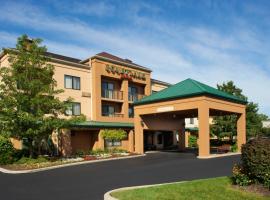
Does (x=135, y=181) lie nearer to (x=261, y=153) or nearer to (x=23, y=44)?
(x=261, y=153)

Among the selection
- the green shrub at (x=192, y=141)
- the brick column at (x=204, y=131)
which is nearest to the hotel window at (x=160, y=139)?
the green shrub at (x=192, y=141)

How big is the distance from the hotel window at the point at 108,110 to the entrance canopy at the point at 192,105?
654cm

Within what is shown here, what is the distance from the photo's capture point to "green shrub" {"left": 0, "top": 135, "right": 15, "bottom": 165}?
23.0 meters

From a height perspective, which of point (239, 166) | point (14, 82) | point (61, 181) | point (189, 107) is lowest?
point (61, 181)

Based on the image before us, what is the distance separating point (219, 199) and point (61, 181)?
8.04 m

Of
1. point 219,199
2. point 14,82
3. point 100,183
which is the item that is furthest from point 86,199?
point 14,82

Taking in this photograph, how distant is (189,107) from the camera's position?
86.9 ft

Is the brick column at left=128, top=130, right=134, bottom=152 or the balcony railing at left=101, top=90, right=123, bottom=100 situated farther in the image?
the balcony railing at left=101, top=90, right=123, bottom=100

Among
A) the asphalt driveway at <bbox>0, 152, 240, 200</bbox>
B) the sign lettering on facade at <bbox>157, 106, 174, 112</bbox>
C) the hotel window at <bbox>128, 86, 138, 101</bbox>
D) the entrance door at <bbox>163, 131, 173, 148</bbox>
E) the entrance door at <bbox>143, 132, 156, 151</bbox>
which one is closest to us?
the asphalt driveway at <bbox>0, 152, 240, 200</bbox>

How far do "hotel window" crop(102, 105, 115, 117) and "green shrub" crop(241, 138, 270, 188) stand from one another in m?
26.6

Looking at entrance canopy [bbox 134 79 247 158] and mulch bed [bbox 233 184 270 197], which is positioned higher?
entrance canopy [bbox 134 79 247 158]

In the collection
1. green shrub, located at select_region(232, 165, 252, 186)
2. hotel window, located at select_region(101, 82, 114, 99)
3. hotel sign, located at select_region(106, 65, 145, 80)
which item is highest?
hotel sign, located at select_region(106, 65, 145, 80)

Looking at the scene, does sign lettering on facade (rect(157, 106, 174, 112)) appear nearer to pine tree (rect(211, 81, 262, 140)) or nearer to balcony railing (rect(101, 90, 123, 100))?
balcony railing (rect(101, 90, 123, 100))

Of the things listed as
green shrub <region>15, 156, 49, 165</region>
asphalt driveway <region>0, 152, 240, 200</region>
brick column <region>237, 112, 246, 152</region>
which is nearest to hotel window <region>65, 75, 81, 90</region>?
green shrub <region>15, 156, 49, 165</region>
